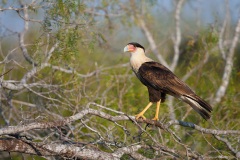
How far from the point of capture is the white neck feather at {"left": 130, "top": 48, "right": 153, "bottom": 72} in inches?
254

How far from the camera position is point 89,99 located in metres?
7.01

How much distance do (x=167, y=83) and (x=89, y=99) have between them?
4.37ft

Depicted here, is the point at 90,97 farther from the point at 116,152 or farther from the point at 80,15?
the point at 116,152

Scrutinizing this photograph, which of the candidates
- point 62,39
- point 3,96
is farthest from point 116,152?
point 3,96

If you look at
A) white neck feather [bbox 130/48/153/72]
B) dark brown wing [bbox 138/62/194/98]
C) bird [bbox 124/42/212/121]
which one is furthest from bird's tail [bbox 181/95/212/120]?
white neck feather [bbox 130/48/153/72]

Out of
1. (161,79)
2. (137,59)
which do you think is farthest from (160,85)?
(137,59)

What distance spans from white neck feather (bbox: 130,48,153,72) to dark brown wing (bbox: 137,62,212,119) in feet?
0.39

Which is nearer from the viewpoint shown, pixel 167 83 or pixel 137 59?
→ pixel 167 83

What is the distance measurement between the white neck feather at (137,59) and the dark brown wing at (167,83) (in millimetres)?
118

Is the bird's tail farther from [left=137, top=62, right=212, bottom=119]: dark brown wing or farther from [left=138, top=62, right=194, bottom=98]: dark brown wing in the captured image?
[left=138, top=62, right=194, bottom=98]: dark brown wing

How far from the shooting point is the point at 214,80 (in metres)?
9.02

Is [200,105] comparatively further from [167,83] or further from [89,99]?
[89,99]

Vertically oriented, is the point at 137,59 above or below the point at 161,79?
above

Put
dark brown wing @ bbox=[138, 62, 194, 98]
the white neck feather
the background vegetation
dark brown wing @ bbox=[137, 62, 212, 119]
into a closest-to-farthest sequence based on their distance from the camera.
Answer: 1. the background vegetation
2. dark brown wing @ bbox=[137, 62, 212, 119]
3. dark brown wing @ bbox=[138, 62, 194, 98]
4. the white neck feather
